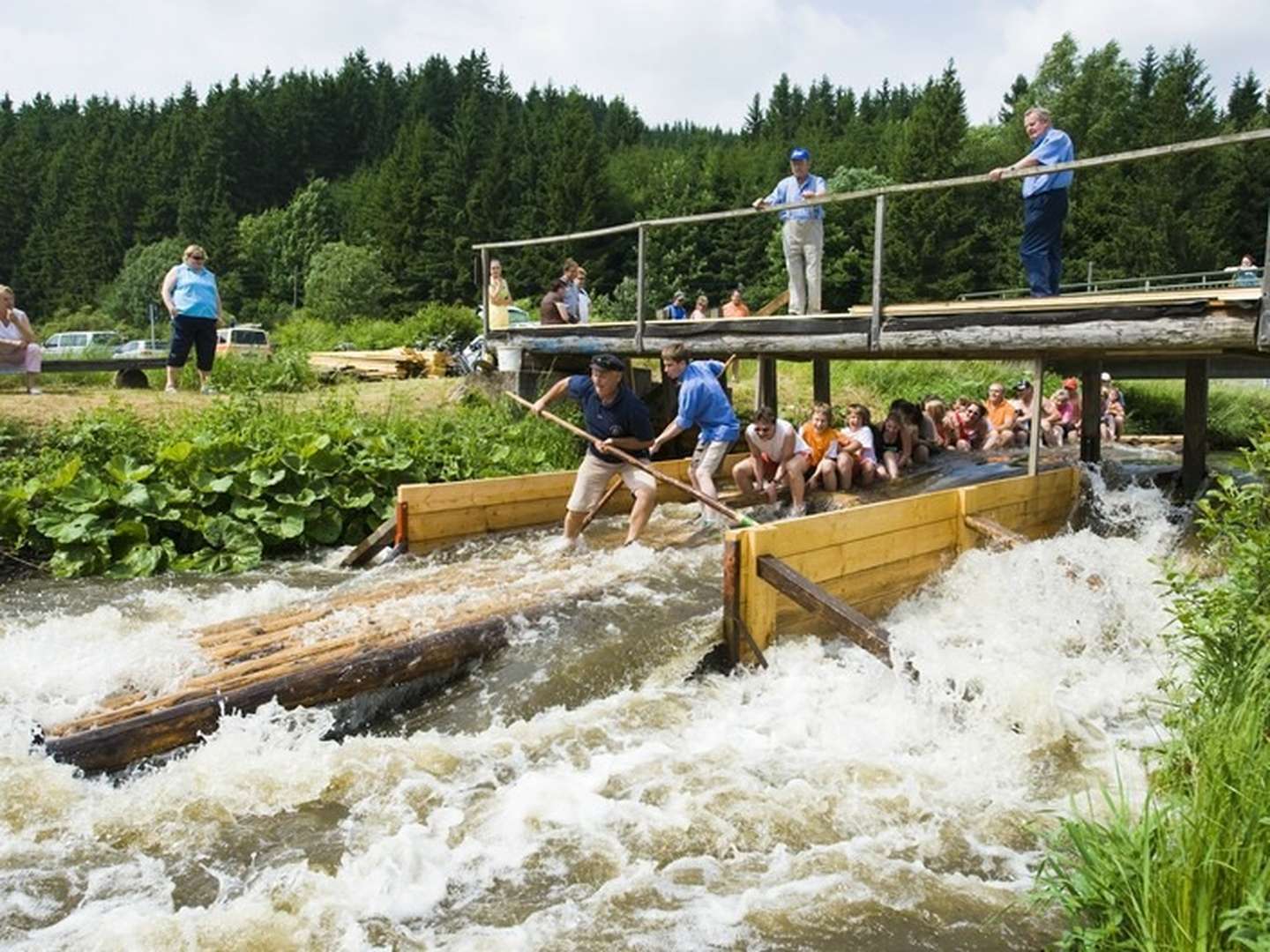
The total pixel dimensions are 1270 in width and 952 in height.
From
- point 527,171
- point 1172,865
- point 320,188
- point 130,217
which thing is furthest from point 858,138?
point 1172,865

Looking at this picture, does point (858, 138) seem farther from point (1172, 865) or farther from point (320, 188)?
point (1172, 865)

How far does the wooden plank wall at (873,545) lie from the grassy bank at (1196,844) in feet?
8.11

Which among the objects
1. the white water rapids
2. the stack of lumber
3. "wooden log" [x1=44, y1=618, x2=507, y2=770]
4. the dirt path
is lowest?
the white water rapids

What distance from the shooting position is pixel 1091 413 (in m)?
12.5

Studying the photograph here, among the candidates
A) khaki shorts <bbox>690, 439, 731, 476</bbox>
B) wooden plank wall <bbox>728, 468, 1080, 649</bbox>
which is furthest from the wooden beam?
khaki shorts <bbox>690, 439, 731, 476</bbox>

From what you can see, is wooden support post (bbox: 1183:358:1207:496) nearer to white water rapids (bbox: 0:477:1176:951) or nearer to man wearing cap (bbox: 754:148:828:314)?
man wearing cap (bbox: 754:148:828:314)

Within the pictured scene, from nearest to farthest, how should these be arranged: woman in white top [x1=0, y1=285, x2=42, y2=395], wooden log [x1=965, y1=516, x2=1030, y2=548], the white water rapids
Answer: the white water rapids → wooden log [x1=965, y1=516, x2=1030, y2=548] → woman in white top [x1=0, y1=285, x2=42, y2=395]

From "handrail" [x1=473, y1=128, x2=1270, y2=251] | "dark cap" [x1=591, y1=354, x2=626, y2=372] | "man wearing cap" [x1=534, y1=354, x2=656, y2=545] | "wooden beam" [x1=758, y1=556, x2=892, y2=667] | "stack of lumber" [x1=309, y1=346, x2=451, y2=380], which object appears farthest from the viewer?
"stack of lumber" [x1=309, y1=346, x2=451, y2=380]

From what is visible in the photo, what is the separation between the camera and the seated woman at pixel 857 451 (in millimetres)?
10609

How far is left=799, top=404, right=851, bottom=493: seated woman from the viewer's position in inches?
413

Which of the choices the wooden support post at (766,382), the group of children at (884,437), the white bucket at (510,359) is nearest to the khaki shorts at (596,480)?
the group of children at (884,437)

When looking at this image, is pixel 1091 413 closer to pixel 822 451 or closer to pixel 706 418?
pixel 822 451

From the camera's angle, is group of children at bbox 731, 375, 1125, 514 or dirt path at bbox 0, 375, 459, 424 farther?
dirt path at bbox 0, 375, 459, 424

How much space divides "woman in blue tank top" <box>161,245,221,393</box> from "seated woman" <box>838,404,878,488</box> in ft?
22.6
